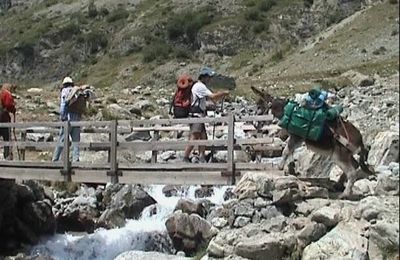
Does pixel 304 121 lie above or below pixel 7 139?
above

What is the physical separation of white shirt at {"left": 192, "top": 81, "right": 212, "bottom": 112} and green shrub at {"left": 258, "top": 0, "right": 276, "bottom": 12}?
7025cm

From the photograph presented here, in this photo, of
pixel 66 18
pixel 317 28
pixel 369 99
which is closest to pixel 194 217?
pixel 369 99

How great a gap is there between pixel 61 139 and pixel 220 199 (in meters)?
4.97

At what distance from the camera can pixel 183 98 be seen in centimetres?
1720

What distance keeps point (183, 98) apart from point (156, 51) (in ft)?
203

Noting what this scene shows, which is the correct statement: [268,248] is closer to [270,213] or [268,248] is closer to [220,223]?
[270,213]

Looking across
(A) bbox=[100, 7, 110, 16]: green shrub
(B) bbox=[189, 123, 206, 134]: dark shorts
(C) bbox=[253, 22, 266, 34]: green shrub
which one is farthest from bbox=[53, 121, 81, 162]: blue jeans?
(A) bbox=[100, 7, 110, 16]: green shrub

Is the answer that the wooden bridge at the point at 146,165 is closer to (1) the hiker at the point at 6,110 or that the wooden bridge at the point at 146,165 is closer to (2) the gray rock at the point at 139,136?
(1) the hiker at the point at 6,110

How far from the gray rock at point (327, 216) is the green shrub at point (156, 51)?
213ft

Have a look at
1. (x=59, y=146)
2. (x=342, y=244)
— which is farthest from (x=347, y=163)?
(x=59, y=146)

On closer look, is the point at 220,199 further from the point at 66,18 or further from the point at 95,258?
the point at 66,18

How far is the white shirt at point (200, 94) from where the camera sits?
16345 mm

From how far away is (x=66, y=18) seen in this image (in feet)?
343

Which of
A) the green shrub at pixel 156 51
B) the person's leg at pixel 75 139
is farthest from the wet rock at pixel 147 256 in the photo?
the green shrub at pixel 156 51
